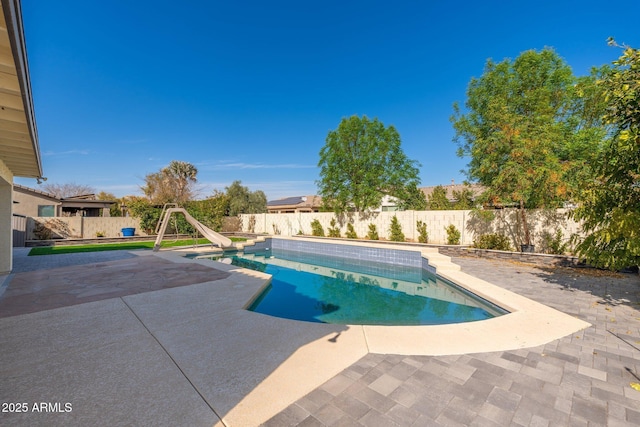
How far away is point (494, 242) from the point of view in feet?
36.2

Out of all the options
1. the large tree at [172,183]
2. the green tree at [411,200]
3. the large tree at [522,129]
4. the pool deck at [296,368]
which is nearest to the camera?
the pool deck at [296,368]

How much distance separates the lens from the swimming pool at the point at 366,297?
5.43 metres

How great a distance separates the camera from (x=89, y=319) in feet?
14.1

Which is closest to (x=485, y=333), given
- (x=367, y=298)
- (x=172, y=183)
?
(x=367, y=298)

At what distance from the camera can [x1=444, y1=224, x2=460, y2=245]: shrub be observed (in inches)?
503

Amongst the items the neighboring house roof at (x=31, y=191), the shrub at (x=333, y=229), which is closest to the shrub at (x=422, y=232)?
the shrub at (x=333, y=229)

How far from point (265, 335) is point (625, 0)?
13264mm

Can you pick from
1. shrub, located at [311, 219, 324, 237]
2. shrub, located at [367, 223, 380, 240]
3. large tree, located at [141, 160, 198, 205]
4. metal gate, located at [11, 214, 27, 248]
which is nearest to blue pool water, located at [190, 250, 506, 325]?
shrub, located at [367, 223, 380, 240]

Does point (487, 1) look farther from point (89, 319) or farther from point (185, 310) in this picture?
point (89, 319)

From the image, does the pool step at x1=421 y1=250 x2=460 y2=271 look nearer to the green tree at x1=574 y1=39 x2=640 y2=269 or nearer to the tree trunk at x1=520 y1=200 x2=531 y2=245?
the tree trunk at x1=520 y1=200 x2=531 y2=245

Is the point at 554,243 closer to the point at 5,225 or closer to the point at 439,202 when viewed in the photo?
the point at 439,202

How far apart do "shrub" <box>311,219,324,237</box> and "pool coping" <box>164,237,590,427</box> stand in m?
13.7

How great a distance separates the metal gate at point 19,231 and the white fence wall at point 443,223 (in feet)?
45.3

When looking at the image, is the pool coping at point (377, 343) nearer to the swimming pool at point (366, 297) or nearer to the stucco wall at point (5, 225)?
the swimming pool at point (366, 297)
